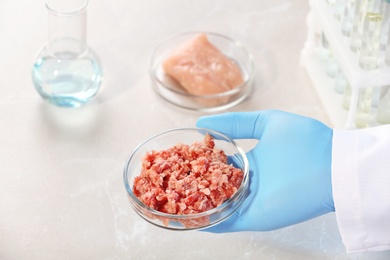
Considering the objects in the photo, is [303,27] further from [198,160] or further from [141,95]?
[198,160]

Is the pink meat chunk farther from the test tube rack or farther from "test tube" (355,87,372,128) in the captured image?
"test tube" (355,87,372,128)

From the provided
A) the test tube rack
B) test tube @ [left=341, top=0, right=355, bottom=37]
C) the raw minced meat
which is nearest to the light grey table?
the test tube rack

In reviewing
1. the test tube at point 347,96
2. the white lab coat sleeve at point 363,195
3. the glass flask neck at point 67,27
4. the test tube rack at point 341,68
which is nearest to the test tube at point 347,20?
the test tube rack at point 341,68

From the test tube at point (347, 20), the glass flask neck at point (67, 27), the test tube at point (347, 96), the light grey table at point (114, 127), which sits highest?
the test tube at point (347, 20)

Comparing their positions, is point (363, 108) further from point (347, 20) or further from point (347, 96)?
point (347, 20)

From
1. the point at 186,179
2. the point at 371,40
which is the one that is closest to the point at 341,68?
the point at 371,40

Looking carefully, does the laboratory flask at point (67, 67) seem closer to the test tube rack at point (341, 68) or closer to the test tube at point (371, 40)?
the test tube rack at point (341, 68)
